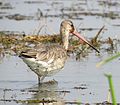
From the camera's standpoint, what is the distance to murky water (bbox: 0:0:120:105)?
7539mm

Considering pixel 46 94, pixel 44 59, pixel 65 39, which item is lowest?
pixel 46 94

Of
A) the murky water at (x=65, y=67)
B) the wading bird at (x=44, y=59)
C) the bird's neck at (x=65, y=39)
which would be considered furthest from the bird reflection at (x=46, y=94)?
the bird's neck at (x=65, y=39)

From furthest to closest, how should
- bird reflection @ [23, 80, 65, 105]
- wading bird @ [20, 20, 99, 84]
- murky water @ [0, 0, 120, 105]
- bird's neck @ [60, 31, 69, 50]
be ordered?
bird's neck @ [60, 31, 69, 50] → wading bird @ [20, 20, 99, 84] → murky water @ [0, 0, 120, 105] → bird reflection @ [23, 80, 65, 105]

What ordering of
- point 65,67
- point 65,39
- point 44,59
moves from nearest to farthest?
point 44,59 → point 65,39 → point 65,67

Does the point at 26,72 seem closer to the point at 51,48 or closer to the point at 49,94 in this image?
the point at 51,48

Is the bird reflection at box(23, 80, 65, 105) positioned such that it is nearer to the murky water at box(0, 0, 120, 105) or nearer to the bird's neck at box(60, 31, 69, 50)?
the murky water at box(0, 0, 120, 105)

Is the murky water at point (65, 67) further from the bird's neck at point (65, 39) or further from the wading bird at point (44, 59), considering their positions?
the bird's neck at point (65, 39)

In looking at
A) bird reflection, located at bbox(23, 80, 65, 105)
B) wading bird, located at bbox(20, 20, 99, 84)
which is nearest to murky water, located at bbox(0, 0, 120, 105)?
bird reflection, located at bbox(23, 80, 65, 105)

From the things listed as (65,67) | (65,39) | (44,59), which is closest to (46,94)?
(44,59)

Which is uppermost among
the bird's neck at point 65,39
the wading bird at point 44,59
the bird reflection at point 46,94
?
the bird's neck at point 65,39

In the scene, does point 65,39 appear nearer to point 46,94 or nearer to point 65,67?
point 65,67

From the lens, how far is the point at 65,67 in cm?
974

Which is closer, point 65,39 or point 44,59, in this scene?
point 44,59

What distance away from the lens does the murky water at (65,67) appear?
7539 millimetres
